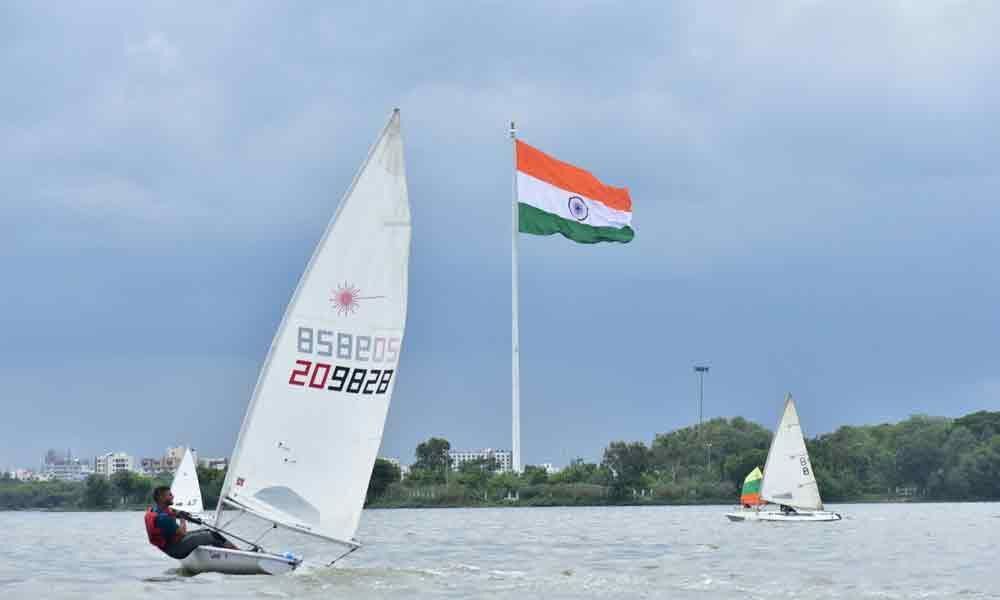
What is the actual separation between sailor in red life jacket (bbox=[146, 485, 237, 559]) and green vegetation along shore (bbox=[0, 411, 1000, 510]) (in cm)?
10538

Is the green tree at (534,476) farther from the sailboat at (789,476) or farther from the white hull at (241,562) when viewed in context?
the white hull at (241,562)

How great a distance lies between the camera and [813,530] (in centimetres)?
6838

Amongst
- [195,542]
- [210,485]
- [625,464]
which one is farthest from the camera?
[625,464]

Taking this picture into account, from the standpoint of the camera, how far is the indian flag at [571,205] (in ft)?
257

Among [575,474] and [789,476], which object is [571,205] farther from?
[575,474]

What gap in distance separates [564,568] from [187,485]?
6369 centimetres

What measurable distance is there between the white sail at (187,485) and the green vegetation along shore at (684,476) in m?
42.3

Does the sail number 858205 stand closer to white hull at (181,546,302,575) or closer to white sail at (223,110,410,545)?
white sail at (223,110,410,545)

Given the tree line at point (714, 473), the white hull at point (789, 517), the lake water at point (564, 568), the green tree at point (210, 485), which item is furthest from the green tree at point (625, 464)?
the lake water at point (564, 568)

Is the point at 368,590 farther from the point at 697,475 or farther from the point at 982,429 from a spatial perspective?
the point at 982,429

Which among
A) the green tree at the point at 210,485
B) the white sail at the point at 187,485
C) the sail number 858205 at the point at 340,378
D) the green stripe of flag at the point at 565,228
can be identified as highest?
the green stripe of flag at the point at 565,228

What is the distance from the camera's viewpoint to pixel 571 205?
7906 centimetres

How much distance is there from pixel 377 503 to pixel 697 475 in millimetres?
44262

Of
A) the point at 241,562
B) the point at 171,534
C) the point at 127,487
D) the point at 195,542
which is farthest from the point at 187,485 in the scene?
the point at 127,487
